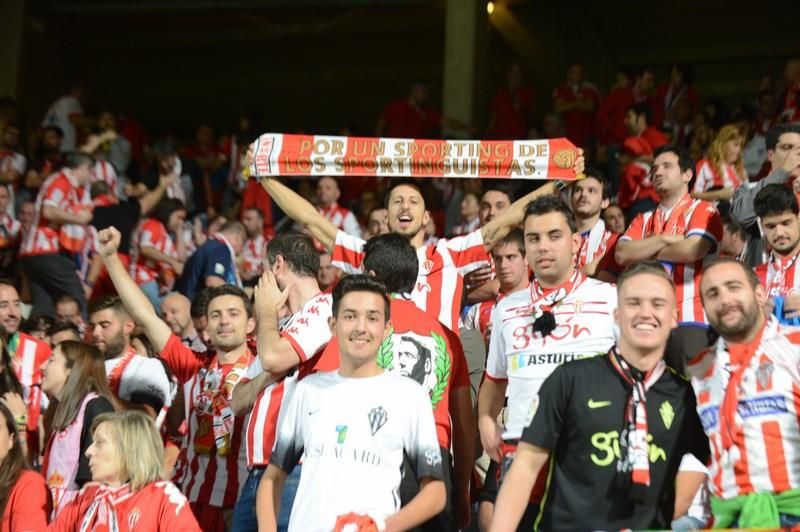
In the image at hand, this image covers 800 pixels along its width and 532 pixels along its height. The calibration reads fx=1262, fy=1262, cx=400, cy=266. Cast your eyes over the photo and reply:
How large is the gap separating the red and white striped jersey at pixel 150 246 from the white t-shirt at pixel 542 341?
7.66 m

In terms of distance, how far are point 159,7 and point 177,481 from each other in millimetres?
13443

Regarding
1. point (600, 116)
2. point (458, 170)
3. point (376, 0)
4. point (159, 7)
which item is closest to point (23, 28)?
point (159, 7)

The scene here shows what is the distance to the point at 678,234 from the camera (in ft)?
24.4

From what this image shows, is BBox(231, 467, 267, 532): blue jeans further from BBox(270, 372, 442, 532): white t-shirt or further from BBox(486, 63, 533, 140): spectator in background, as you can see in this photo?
BBox(486, 63, 533, 140): spectator in background

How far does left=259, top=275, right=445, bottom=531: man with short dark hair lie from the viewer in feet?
16.5

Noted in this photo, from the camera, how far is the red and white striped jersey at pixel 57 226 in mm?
12445

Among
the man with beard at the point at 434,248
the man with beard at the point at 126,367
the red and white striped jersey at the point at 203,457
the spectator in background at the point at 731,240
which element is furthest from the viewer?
the man with beard at the point at 126,367

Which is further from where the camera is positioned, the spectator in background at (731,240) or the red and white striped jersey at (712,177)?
the red and white striped jersey at (712,177)

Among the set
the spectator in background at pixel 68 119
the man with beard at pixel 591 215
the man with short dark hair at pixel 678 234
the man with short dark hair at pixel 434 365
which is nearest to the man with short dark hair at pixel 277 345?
the man with short dark hair at pixel 434 365

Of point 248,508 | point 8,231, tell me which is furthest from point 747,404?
point 8,231

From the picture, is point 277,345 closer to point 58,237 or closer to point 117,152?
point 58,237

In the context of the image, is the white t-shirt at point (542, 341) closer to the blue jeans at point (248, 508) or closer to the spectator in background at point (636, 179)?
the blue jeans at point (248, 508)

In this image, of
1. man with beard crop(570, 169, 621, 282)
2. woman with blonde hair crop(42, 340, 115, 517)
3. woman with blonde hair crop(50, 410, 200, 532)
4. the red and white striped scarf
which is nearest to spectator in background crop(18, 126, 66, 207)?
woman with blonde hair crop(42, 340, 115, 517)

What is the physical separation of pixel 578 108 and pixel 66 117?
6961 millimetres
